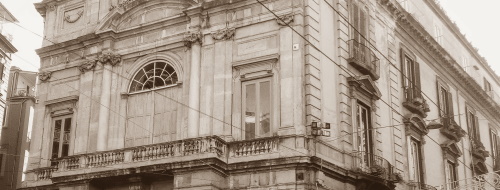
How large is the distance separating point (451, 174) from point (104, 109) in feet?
50.9

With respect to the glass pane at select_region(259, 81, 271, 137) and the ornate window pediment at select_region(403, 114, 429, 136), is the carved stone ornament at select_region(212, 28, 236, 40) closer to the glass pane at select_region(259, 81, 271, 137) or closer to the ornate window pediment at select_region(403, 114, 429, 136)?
the glass pane at select_region(259, 81, 271, 137)

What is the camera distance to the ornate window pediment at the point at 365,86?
22531 mm

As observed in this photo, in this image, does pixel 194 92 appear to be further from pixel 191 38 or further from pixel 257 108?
pixel 257 108

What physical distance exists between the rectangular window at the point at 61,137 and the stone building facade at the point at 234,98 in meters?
0.04

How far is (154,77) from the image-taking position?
24.2 metres

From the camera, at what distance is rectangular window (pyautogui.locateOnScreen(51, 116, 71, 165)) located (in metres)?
25.0

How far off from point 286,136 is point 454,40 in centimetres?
1890

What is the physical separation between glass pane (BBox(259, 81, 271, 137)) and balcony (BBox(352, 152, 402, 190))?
3.05 m

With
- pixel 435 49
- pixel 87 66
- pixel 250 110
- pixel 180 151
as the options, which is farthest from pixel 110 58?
pixel 435 49

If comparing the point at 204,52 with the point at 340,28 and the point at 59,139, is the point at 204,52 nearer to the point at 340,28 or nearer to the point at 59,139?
the point at 340,28

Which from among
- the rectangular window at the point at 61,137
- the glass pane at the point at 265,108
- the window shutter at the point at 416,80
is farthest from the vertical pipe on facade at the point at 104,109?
the window shutter at the point at 416,80

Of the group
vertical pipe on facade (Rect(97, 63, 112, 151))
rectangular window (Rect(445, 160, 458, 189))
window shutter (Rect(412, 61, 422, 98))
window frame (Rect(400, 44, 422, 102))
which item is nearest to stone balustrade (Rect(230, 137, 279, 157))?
vertical pipe on facade (Rect(97, 63, 112, 151))

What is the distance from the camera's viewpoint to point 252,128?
21.2m

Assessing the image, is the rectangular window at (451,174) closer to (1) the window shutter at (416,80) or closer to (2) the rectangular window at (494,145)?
(1) the window shutter at (416,80)
